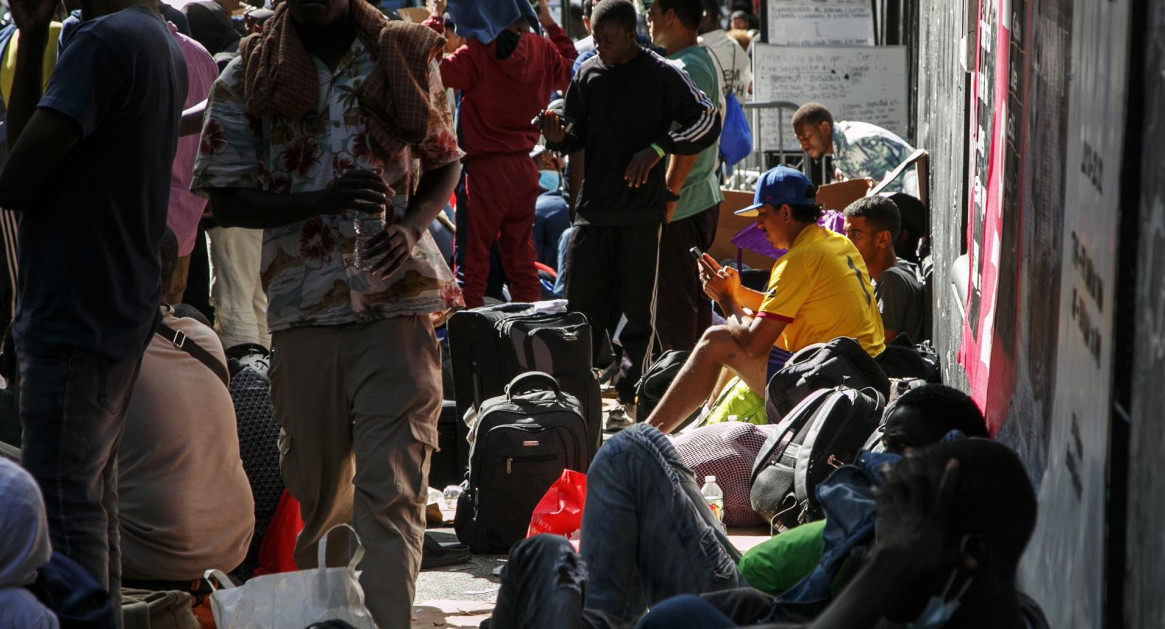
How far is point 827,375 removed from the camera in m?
Result: 5.41

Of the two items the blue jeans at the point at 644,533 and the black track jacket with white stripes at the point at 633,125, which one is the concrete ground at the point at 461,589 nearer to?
the blue jeans at the point at 644,533

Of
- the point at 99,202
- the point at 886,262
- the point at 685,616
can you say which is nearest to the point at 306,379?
the point at 99,202

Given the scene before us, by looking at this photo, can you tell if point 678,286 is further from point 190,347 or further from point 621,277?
point 190,347

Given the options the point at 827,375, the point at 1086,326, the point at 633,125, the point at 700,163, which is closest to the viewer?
the point at 1086,326

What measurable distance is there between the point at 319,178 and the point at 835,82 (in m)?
7.84

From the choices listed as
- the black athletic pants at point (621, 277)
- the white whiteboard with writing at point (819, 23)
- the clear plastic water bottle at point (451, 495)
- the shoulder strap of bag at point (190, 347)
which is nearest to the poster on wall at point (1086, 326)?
the shoulder strap of bag at point (190, 347)

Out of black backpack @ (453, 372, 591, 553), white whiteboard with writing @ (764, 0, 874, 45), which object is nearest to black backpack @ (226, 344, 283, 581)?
black backpack @ (453, 372, 591, 553)

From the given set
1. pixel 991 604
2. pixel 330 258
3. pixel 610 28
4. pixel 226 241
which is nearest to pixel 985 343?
pixel 330 258

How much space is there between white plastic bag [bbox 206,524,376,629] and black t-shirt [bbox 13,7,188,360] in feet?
2.01

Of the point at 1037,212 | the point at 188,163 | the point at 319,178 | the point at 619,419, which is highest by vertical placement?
the point at 319,178

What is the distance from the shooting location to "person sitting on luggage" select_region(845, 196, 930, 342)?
23.6 feet

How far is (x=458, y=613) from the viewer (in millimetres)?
4691

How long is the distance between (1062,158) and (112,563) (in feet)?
7.78

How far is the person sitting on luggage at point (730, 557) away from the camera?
84.4 inches
